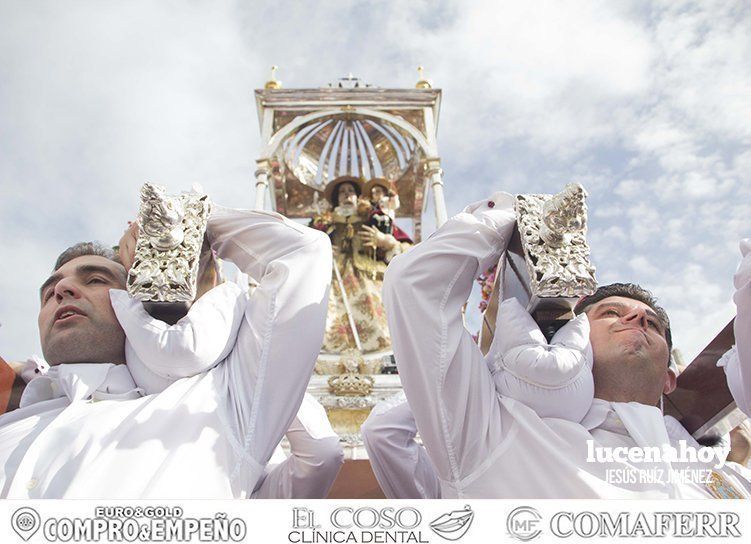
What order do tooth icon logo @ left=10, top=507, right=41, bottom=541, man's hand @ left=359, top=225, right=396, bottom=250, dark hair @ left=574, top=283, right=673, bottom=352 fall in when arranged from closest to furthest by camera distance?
tooth icon logo @ left=10, top=507, right=41, bottom=541 → dark hair @ left=574, top=283, right=673, bottom=352 → man's hand @ left=359, top=225, right=396, bottom=250

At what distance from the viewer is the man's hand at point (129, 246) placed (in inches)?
73.9

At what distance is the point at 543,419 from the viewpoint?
1604 millimetres

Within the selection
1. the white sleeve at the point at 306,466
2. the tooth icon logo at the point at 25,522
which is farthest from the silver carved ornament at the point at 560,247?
the tooth icon logo at the point at 25,522

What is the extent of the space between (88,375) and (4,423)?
0.25m

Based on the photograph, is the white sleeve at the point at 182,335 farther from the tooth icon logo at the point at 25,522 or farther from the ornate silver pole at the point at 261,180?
the ornate silver pole at the point at 261,180

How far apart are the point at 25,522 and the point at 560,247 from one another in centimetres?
134

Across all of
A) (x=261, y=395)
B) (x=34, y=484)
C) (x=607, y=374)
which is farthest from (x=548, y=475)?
(x=34, y=484)

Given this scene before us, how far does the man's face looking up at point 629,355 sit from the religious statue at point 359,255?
407 centimetres

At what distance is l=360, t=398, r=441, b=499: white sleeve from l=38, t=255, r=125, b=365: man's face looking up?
2.50 ft

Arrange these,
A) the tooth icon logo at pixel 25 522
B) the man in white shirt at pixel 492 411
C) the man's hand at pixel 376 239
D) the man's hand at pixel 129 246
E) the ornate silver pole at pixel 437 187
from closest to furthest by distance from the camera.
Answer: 1. the tooth icon logo at pixel 25 522
2. the man in white shirt at pixel 492 411
3. the man's hand at pixel 129 246
4. the ornate silver pole at pixel 437 187
5. the man's hand at pixel 376 239

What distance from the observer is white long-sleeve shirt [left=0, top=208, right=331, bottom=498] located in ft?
4.40

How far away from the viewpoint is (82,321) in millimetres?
1765

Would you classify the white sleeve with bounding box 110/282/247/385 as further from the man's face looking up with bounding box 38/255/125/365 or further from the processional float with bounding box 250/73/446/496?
the processional float with bounding box 250/73/446/496

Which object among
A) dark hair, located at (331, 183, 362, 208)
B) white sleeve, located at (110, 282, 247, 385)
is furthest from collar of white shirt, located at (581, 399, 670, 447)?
dark hair, located at (331, 183, 362, 208)
